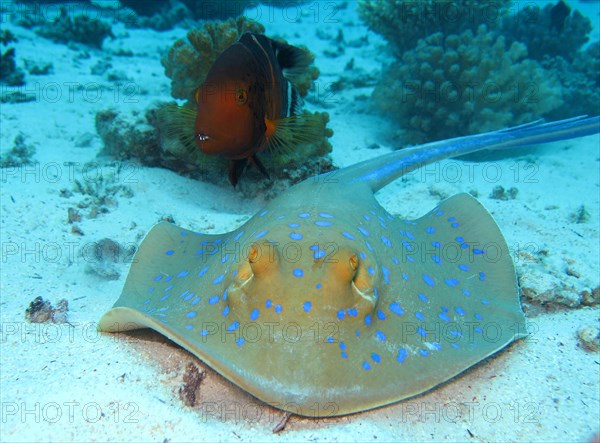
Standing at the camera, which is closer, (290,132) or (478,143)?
(290,132)

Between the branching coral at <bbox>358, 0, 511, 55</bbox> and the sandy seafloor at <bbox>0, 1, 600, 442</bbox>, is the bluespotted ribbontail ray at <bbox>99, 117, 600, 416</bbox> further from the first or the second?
the branching coral at <bbox>358, 0, 511, 55</bbox>

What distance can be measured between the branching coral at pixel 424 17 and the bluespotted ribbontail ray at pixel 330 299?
825cm

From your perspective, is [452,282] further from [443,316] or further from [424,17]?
[424,17]

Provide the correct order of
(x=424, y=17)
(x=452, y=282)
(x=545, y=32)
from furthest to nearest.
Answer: (x=545, y=32) → (x=424, y=17) → (x=452, y=282)

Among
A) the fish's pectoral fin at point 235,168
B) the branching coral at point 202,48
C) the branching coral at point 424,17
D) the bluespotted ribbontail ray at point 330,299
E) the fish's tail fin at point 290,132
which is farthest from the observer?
the branching coral at point 424,17

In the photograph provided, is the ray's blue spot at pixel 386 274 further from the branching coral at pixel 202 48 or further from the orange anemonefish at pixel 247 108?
the branching coral at pixel 202 48

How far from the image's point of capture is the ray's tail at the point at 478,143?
188 inches

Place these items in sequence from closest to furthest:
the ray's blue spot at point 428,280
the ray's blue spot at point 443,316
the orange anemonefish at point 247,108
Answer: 1. the ray's blue spot at point 443,316
2. the ray's blue spot at point 428,280
3. the orange anemonefish at point 247,108

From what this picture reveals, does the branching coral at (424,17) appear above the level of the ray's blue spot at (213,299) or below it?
above

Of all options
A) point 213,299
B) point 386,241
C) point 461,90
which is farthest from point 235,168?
point 461,90

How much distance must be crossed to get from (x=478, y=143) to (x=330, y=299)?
3559 mm

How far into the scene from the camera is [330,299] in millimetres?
2529

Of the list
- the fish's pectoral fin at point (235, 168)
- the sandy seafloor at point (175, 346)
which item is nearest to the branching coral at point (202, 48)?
the sandy seafloor at point (175, 346)

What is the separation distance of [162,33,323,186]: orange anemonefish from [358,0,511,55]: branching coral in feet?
23.9
